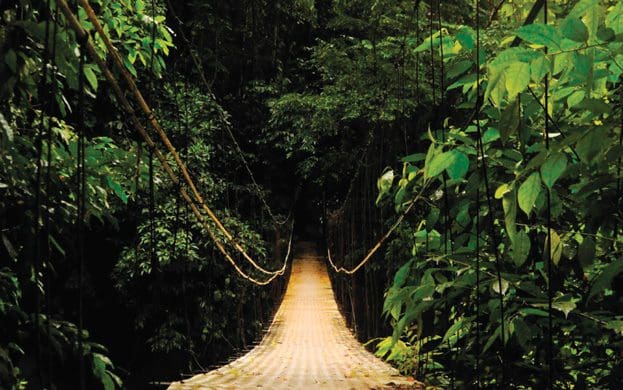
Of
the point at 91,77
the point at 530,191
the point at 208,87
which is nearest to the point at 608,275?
the point at 530,191

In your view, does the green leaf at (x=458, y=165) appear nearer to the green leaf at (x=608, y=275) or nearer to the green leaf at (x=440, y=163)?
the green leaf at (x=440, y=163)

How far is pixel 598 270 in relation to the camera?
0.96m

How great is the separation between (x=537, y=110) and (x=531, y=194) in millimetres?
267

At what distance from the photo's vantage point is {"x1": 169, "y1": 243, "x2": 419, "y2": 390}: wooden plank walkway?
2.14 m

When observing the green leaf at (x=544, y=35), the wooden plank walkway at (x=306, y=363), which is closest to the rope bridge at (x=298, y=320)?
the wooden plank walkway at (x=306, y=363)

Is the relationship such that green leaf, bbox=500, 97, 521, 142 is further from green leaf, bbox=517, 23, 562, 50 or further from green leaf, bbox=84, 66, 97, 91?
green leaf, bbox=84, 66, 97, 91

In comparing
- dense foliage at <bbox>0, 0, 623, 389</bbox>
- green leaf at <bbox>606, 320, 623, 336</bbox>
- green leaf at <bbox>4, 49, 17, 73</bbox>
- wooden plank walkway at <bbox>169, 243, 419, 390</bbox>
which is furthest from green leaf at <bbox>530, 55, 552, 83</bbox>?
wooden plank walkway at <bbox>169, 243, 419, 390</bbox>

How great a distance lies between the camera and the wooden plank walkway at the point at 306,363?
2145 mm

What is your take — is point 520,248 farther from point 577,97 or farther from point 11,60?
point 11,60

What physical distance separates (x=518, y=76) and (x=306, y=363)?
288cm

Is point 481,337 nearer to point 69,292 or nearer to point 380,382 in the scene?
point 380,382

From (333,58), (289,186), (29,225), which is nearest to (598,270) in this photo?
(29,225)

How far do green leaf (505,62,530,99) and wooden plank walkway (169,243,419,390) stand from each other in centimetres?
158

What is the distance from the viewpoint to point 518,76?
51 cm
